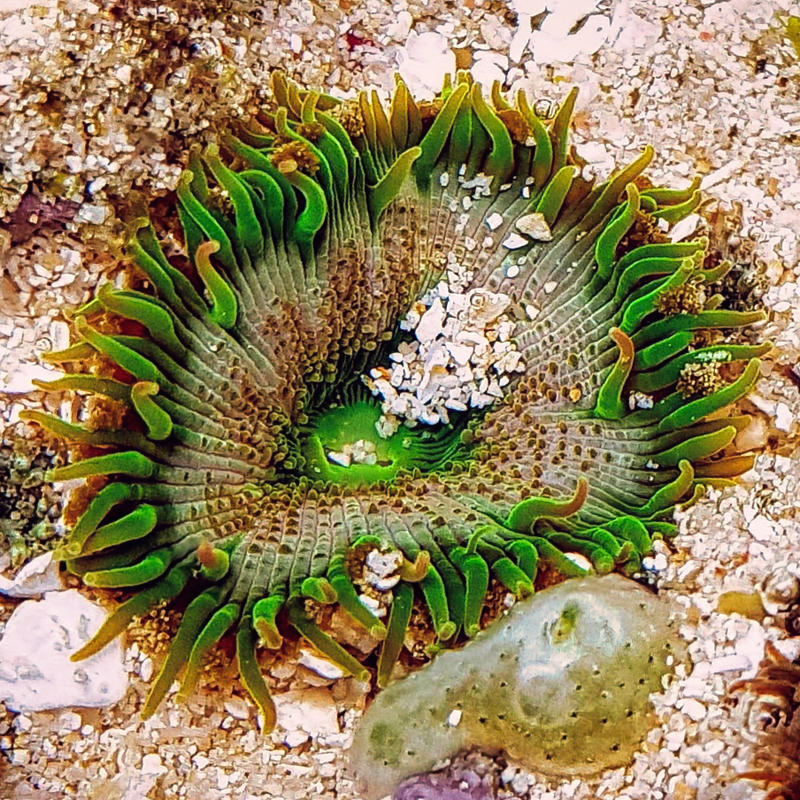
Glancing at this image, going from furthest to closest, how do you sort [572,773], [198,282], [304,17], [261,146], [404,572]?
[304,17] → [261,146] → [198,282] → [572,773] → [404,572]

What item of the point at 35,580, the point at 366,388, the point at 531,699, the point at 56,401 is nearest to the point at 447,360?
the point at 366,388

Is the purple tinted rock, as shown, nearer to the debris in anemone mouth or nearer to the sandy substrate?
the sandy substrate

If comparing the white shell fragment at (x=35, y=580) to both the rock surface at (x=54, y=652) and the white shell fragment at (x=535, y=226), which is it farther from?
the white shell fragment at (x=535, y=226)

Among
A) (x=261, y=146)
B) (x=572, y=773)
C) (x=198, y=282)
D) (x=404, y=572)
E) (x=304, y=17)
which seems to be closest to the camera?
(x=404, y=572)

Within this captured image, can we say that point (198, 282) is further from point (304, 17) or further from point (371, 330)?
point (304, 17)

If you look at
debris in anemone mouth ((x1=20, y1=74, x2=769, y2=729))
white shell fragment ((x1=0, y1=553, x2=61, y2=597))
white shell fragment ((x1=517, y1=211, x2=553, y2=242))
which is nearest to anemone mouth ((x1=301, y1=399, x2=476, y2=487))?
debris in anemone mouth ((x1=20, y1=74, x2=769, y2=729))

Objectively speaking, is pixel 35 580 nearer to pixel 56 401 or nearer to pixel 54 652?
pixel 54 652

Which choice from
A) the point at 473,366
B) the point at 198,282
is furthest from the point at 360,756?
the point at 198,282
